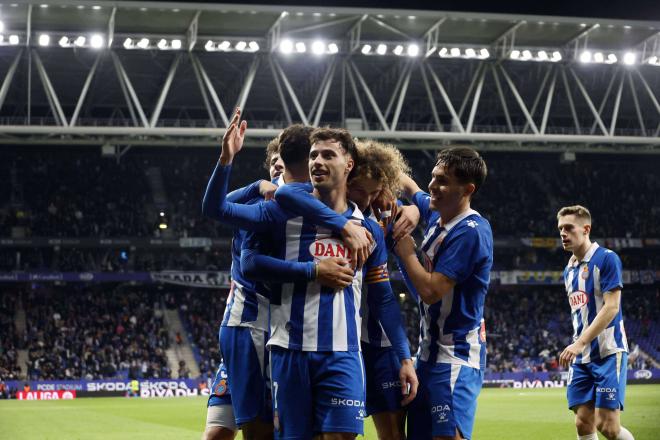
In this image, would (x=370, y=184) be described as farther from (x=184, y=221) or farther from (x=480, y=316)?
(x=184, y=221)

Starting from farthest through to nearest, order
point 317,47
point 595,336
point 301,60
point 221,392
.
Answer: point 301,60
point 317,47
point 595,336
point 221,392

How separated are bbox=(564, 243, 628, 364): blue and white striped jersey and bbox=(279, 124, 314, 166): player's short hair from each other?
13.2 feet

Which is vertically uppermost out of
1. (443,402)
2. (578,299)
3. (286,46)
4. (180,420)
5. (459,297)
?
(286,46)

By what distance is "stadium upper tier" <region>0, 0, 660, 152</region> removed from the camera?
2836cm

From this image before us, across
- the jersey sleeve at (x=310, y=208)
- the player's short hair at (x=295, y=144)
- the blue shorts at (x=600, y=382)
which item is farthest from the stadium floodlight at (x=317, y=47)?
the jersey sleeve at (x=310, y=208)

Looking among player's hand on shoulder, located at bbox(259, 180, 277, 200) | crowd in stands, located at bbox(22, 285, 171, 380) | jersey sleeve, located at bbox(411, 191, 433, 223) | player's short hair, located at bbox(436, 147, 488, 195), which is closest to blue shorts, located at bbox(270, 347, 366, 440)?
player's hand on shoulder, located at bbox(259, 180, 277, 200)

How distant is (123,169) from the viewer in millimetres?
44781

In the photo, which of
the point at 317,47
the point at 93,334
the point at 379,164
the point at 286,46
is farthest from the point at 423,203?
the point at 93,334

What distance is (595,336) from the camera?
830 centimetres

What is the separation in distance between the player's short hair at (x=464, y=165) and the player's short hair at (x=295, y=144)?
0.85 metres

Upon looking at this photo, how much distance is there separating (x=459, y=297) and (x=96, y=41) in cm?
2495

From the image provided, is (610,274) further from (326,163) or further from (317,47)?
(317,47)

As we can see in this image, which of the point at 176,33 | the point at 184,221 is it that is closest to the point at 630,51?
the point at 176,33

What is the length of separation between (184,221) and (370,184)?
126 ft
